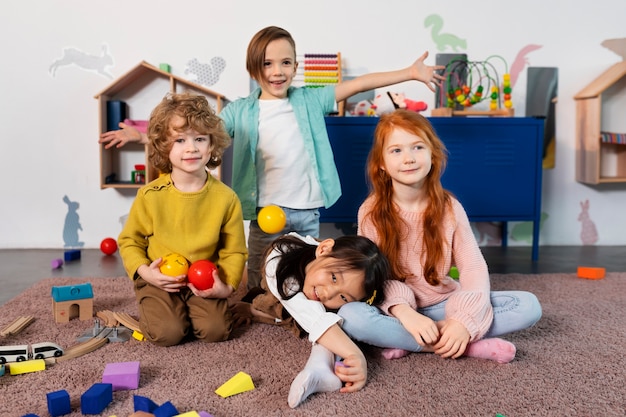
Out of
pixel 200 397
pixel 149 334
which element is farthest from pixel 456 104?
pixel 200 397

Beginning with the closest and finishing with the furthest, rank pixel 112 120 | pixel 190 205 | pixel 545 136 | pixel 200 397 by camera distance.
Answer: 1. pixel 200 397
2. pixel 190 205
3. pixel 112 120
4. pixel 545 136

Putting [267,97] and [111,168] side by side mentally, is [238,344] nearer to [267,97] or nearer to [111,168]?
[267,97]

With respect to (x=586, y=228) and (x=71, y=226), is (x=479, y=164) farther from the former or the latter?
Result: (x=71, y=226)

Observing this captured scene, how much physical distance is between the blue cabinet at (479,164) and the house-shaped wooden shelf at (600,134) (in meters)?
0.42

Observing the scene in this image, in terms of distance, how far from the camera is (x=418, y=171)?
63.1 inches

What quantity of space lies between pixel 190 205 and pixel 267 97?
61 centimetres

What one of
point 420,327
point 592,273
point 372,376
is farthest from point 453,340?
point 592,273

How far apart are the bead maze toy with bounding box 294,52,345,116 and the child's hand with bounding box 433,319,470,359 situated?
1639 millimetres

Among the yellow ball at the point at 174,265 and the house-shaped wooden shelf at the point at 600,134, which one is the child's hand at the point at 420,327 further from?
the house-shaped wooden shelf at the point at 600,134

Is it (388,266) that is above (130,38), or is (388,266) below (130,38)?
below

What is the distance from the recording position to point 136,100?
3.01m

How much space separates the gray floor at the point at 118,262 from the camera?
2.46 metres

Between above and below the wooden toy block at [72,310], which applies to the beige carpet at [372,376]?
below

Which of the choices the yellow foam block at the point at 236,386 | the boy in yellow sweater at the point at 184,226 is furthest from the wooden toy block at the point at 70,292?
the yellow foam block at the point at 236,386
